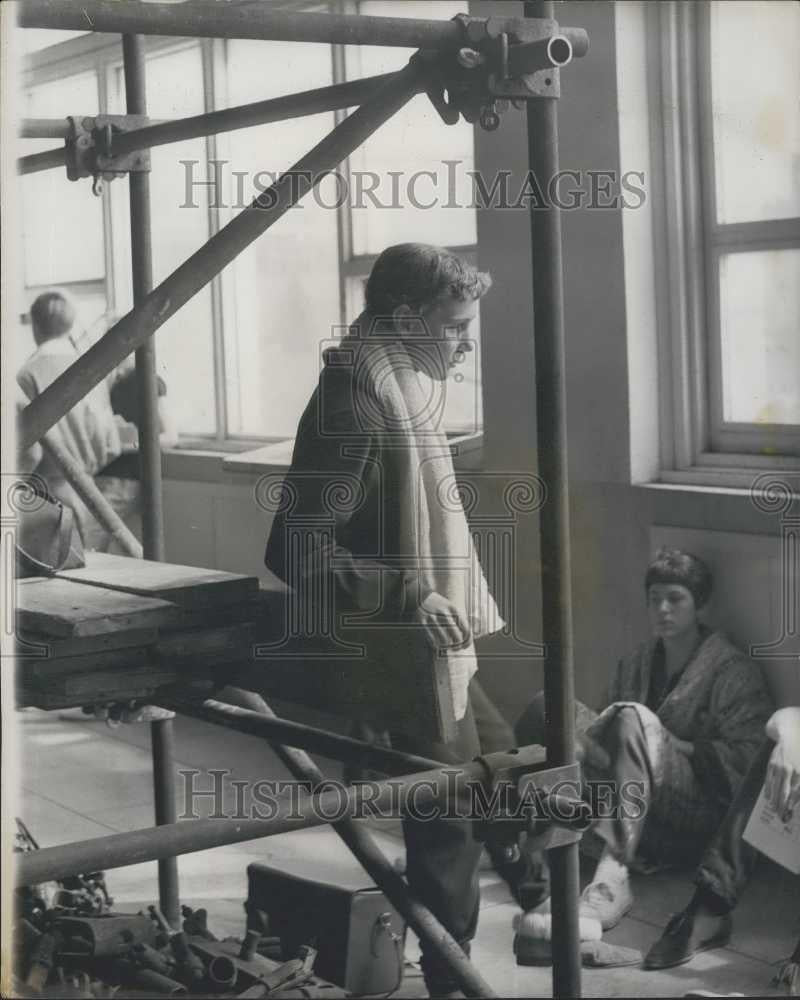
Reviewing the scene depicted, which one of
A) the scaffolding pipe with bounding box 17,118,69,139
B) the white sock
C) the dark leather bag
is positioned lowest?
the white sock

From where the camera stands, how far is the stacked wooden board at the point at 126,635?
2.63m

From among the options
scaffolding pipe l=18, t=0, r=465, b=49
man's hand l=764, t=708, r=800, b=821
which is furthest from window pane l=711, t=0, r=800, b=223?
scaffolding pipe l=18, t=0, r=465, b=49

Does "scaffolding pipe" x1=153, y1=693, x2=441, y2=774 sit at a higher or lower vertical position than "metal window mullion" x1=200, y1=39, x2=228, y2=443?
lower

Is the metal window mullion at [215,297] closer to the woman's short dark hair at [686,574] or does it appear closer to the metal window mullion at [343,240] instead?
the metal window mullion at [343,240]

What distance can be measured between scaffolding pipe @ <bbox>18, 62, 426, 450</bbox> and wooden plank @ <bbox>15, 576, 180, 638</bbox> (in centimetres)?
50

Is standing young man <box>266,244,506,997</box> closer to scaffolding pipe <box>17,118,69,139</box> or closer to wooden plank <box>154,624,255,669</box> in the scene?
wooden plank <box>154,624,255,669</box>

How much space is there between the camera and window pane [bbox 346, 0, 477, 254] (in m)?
5.66

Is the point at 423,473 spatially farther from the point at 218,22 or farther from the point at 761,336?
the point at 761,336

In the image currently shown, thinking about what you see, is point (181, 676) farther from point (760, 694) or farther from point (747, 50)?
point (747, 50)

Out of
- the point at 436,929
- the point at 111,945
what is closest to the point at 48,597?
the point at 436,929

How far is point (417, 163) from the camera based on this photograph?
5.77 meters

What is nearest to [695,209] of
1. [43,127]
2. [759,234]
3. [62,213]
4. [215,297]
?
[759,234]

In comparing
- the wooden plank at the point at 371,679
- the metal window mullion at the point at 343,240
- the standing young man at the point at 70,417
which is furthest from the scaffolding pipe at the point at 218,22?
the standing young man at the point at 70,417

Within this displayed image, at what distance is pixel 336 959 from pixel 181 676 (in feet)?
4.35
